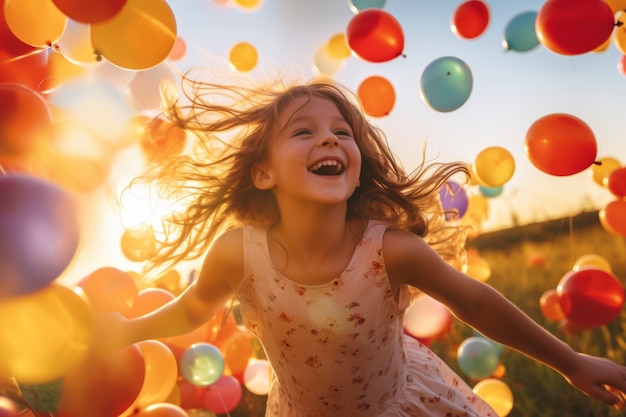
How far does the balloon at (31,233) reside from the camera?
113 centimetres

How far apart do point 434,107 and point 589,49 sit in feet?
2.50

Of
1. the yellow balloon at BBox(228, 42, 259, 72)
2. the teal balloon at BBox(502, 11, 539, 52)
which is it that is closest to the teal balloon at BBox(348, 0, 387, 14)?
the yellow balloon at BBox(228, 42, 259, 72)

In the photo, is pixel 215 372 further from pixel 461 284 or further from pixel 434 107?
pixel 434 107

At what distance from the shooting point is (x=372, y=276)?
171 centimetres

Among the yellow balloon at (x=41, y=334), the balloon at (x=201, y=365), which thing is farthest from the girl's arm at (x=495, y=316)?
the balloon at (x=201, y=365)

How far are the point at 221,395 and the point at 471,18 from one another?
232 cm

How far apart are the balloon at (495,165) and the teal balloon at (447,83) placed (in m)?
0.29

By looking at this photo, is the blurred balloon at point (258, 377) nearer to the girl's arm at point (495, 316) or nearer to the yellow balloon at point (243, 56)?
the girl's arm at point (495, 316)

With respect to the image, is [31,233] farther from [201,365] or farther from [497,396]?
[497,396]

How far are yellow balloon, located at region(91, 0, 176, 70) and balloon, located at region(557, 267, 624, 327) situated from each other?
1.87m

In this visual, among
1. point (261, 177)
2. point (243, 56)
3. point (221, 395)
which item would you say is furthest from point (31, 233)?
point (243, 56)

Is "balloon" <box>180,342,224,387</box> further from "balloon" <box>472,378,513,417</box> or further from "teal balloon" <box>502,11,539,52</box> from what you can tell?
"teal balloon" <box>502,11,539,52</box>

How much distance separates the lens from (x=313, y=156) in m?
1.67

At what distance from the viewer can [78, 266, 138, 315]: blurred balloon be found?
2174mm
